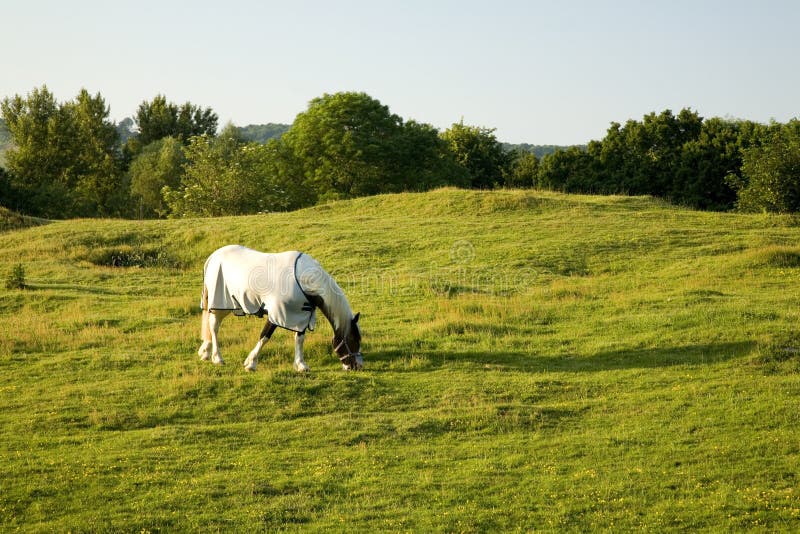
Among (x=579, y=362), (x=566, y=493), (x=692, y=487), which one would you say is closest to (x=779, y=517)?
(x=692, y=487)

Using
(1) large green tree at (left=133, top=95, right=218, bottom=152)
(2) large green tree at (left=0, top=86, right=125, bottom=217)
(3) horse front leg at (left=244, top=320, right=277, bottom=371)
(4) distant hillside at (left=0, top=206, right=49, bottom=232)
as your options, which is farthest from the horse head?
(1) large green tree at (left=133, top=95, right=218, bottom=152)

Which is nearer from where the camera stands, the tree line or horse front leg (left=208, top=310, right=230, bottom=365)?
horse front leg (left=208, top=310, right=230, bottom=365)

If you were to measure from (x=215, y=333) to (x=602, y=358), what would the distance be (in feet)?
27.5

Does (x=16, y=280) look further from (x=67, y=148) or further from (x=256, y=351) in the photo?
(x=67, y=148)

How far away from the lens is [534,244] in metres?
30.6

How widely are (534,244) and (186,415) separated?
709 inches

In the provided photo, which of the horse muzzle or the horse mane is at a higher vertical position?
the horse mane

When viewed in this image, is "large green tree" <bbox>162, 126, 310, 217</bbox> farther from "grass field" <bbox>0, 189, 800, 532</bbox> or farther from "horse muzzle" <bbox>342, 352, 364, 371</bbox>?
"horse muzzle" <bbox>342, 352, 364, 371</bbox>

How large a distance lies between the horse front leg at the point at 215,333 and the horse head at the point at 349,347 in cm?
258

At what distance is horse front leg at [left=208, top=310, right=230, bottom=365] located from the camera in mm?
18328

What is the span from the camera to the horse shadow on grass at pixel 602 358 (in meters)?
17.6

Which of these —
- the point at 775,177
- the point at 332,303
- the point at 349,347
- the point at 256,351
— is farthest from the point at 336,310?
the point at 775,177

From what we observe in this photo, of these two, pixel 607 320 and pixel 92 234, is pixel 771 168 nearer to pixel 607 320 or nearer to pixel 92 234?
pixel 607 320

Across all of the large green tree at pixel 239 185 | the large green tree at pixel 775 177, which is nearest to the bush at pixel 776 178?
the large green tree at pixel 775 177
